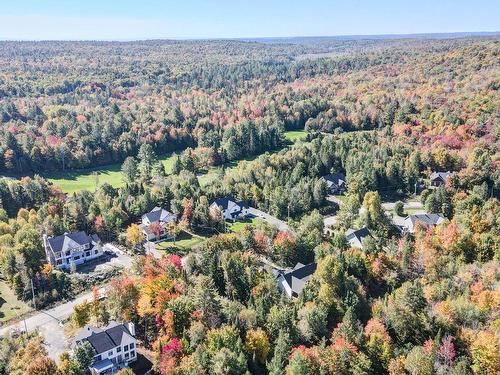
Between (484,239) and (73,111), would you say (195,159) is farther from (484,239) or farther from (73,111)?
(484,239)

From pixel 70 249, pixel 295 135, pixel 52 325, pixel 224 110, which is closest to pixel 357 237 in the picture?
pixel 70 249

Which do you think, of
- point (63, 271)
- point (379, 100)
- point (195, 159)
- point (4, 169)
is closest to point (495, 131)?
point (379, 100)

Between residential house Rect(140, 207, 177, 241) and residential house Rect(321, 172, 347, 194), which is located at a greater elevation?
residential house Rect(140, 207, 177, 241)

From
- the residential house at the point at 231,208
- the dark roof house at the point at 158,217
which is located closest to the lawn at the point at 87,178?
the dark roof house at the point at 158,217

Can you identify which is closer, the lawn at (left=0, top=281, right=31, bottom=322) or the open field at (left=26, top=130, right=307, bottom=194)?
the lawn at (left=0, top=281, right=31, bottom=322)

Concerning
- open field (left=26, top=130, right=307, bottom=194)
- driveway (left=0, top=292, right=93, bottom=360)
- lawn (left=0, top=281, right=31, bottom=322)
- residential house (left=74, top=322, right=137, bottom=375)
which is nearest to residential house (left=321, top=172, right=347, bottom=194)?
open field (left=26, top=130, right=307, bottom=194)

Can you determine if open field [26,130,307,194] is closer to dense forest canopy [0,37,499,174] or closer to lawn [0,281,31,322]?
dense forest canopy [0,37,499,174]

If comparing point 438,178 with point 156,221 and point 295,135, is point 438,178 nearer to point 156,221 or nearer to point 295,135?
point 295,135
